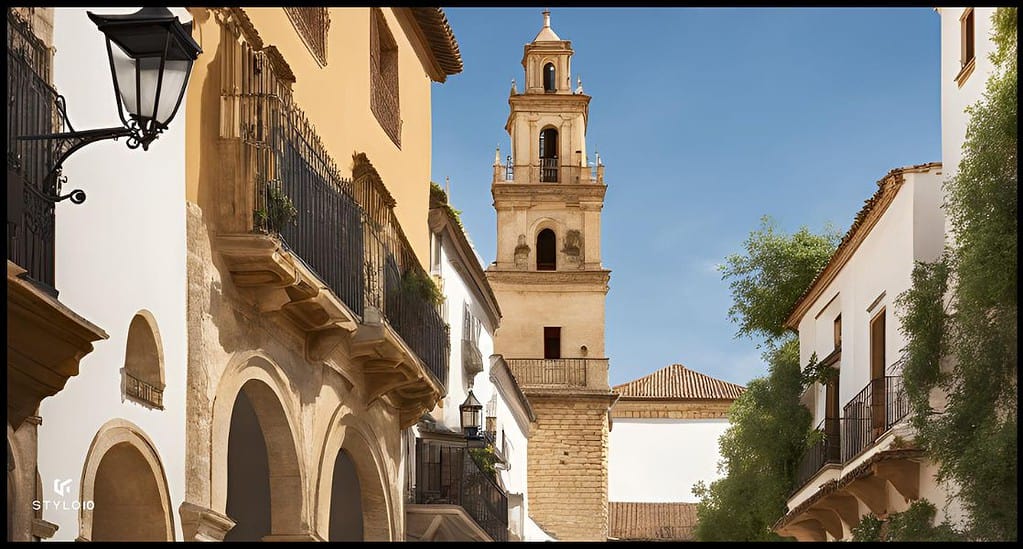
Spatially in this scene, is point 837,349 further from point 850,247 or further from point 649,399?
point 649,399

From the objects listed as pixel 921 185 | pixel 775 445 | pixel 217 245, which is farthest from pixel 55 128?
pixel 775 445

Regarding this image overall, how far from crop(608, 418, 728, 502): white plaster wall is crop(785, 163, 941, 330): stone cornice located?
32769 mm

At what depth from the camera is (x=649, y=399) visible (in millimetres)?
61812

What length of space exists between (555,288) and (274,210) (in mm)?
40089

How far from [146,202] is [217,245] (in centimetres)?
153

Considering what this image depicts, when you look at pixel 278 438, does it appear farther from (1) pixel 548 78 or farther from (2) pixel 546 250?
(1) pixel 548 78

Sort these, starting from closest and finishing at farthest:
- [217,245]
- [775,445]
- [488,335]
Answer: [217,245] < [775,445] < [488,335]

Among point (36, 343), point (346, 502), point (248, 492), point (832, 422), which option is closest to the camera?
point (36, 343)

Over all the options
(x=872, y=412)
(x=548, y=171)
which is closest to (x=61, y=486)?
(x=872, y=412)

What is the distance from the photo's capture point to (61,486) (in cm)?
872

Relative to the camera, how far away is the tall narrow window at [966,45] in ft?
57.4

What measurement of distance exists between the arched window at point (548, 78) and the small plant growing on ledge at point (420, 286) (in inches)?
1413

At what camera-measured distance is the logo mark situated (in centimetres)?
864

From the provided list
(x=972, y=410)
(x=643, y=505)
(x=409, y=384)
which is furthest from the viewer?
(x=643, y=505)
